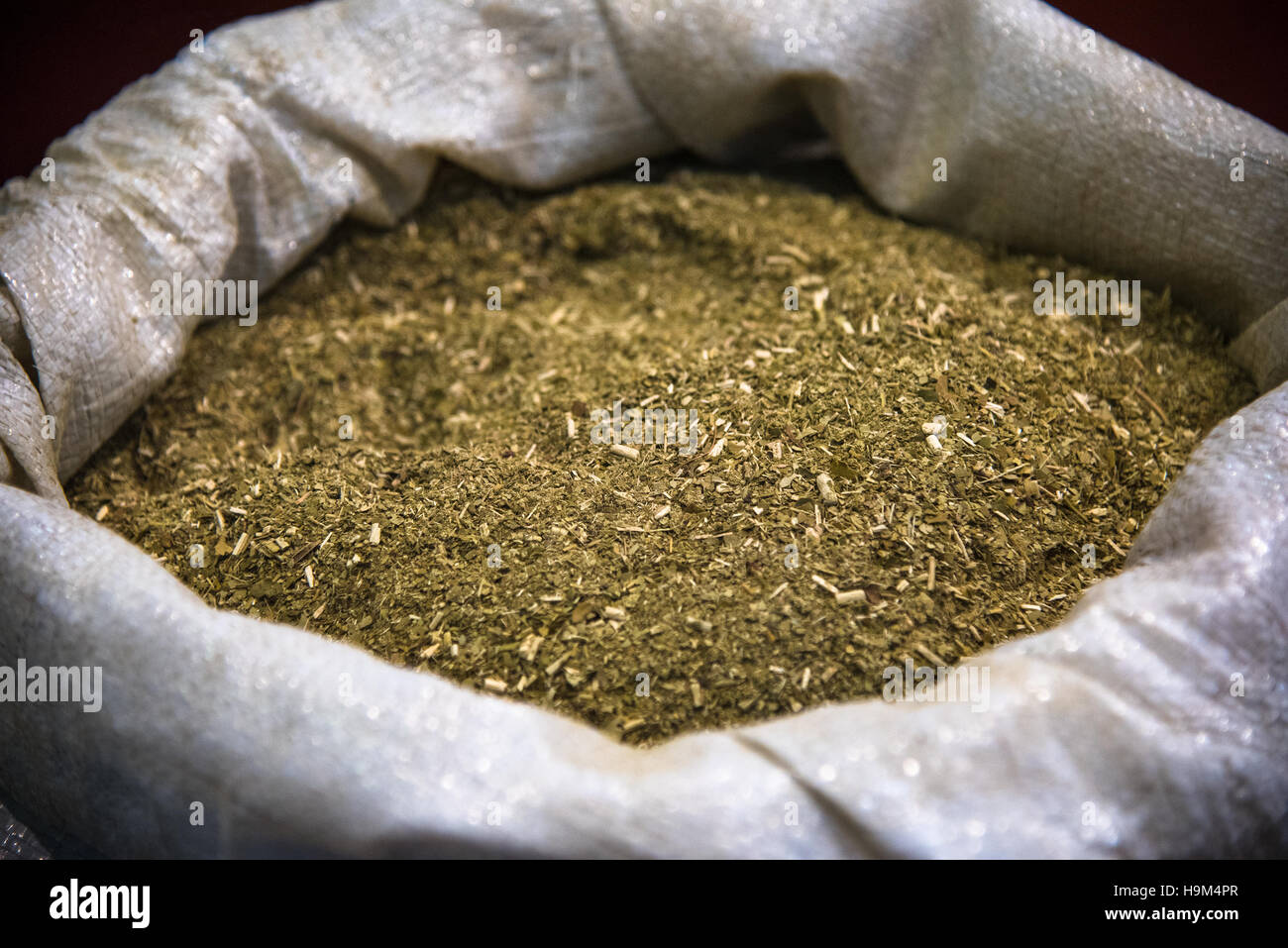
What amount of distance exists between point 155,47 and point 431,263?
2.45ft

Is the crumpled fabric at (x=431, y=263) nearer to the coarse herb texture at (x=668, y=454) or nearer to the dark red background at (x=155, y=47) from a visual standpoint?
the coarse herb texture at (x=668, y=454)

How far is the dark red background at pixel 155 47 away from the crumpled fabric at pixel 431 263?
16.9 inches

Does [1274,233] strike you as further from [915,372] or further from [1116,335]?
[915,372]

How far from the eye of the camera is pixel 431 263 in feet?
4.76

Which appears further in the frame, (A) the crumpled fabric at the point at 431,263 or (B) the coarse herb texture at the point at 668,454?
(B) the coarse herb texture at the point at 668,454

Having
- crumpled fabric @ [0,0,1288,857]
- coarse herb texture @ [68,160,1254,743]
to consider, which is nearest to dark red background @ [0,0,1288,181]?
crumpled fabric @ [0,0,1288,857]

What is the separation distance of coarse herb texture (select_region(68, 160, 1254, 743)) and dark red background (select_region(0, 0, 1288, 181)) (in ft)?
2.02

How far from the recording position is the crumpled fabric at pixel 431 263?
74 centimetres

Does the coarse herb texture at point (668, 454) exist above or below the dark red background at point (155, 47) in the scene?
below

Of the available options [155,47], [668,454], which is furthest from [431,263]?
[155,47]

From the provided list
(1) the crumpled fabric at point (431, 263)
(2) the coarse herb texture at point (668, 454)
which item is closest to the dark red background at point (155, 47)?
(1) the crumpled fabric at point (431, 263)

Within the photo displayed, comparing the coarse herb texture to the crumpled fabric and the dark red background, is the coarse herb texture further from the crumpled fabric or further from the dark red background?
the dark red background

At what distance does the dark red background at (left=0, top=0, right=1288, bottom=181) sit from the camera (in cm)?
157

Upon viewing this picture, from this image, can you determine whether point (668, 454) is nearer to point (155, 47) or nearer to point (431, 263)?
point (431, 263)
